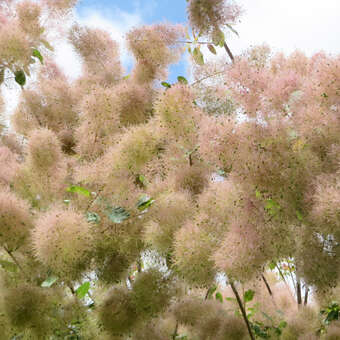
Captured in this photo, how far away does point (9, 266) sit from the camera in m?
1.99

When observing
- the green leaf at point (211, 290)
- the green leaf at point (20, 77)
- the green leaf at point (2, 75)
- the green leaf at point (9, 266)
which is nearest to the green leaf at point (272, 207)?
the green leaf at point (211, 290)

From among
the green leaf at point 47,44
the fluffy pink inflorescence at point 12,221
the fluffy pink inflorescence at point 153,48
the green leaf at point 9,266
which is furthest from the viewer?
the green leaf at point 47,44

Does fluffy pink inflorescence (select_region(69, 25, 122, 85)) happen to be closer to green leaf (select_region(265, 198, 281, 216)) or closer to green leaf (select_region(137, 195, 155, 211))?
green leaf (select_region(137, 195, 155, 211))

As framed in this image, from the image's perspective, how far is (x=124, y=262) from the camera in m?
1.92

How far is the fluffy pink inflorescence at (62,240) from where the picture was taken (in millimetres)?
1616

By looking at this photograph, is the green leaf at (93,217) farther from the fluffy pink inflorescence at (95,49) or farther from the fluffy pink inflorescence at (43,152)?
the fluffy pink inflorescence at (95,49)

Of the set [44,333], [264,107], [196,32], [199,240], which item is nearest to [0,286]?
[44,333]

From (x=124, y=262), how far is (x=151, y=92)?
38.2 inches

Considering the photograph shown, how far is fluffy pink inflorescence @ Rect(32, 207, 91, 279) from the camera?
1.62m

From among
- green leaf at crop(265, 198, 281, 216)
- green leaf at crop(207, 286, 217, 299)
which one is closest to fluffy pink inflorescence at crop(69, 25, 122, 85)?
green leaf at crop(207, 286, 217, 299)

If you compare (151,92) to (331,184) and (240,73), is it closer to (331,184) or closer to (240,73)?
(240,73)

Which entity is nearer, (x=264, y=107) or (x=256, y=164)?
(x=256, y=164)

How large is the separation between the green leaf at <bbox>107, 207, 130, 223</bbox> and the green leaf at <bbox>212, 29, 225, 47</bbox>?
100 centimetres

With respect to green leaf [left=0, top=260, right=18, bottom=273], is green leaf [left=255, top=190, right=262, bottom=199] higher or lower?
lower
